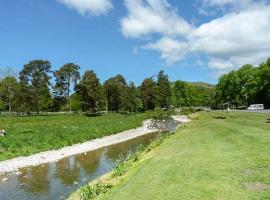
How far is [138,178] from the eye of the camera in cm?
1791

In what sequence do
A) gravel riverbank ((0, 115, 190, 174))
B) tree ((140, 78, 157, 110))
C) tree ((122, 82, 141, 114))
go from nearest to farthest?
gravel riverbank ((0, 115, 190, 174)), tree ((122, 82, 141, 114)), tree ((140, 78, 157, 110))

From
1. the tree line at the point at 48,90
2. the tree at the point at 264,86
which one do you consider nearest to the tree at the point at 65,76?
the tree line at the point at 48,90

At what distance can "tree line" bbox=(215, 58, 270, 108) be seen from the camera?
4929 inches

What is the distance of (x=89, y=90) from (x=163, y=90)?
1930 inches

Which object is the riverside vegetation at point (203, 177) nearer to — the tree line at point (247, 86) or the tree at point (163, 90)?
the tree line at point (247, 86)

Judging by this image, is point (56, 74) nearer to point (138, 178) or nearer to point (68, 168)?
point (68, 168)

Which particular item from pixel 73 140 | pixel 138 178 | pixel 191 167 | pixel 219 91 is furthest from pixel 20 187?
pixel 219 91

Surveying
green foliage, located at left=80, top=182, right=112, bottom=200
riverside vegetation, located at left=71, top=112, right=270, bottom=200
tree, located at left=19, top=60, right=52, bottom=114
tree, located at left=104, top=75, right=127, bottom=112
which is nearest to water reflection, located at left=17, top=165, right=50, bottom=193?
riverside vegetation, located at left=71, top=112, right=270, bottom=200

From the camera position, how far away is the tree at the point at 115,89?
14838cm

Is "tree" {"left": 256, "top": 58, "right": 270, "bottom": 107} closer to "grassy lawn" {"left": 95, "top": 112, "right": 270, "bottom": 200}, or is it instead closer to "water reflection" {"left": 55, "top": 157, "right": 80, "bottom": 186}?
"water reflection" {"left": 55, "top": 157, "right": 80, "bottom": 186}

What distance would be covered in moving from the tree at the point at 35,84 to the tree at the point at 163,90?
53.6m

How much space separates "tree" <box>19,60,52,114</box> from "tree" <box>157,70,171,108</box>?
5360 centimetres

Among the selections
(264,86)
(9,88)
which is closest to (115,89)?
(9,88)

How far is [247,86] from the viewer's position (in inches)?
5719
